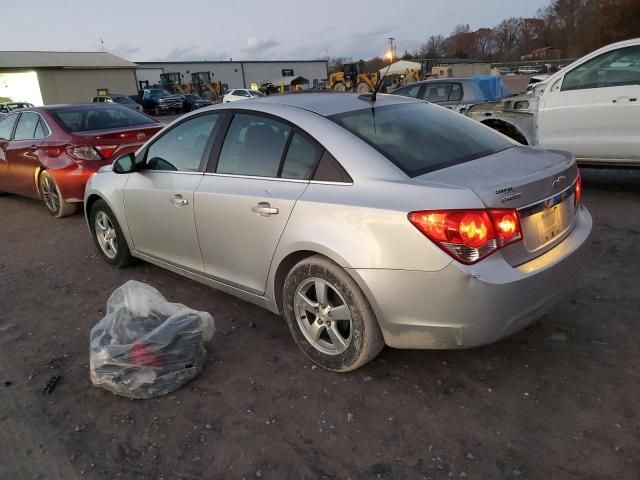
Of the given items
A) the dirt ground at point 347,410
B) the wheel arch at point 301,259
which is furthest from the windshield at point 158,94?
the wheel arch at point 301,259

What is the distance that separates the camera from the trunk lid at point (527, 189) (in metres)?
2.48

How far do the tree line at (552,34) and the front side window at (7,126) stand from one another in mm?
16692

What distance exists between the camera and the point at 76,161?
6633 millimetres

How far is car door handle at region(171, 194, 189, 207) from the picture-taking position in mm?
3710

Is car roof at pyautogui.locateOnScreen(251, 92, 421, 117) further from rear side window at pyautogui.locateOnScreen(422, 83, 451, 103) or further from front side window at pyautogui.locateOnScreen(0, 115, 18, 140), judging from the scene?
rear side window at pyautogui.locateOnScreen(422, 83, 451, 103)

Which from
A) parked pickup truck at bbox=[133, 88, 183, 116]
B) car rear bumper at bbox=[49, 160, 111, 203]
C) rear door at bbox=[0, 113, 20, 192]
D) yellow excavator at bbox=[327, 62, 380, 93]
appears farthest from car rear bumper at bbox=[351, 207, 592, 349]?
yellow excavator at bbox=[327, 62, 380, 93]

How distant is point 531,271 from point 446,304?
464 millimetres

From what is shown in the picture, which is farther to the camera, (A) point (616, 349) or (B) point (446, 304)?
(A) point (616, 349)

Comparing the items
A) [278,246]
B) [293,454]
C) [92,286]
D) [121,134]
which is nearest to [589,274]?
[278,246]

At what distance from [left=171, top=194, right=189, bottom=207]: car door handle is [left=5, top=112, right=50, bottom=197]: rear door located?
4.33m

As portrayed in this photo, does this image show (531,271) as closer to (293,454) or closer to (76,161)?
(293,454)

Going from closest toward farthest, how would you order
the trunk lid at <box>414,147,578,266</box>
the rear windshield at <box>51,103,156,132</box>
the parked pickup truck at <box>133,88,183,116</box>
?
the trunk lid at <box>414,147,578,266</box> → the rear windshield at <box>51,103,156,132</box> → the parked pickup truck at <box>133,88,183,116</box>

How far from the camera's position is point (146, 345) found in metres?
2.96

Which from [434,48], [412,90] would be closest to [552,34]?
[434,48]
